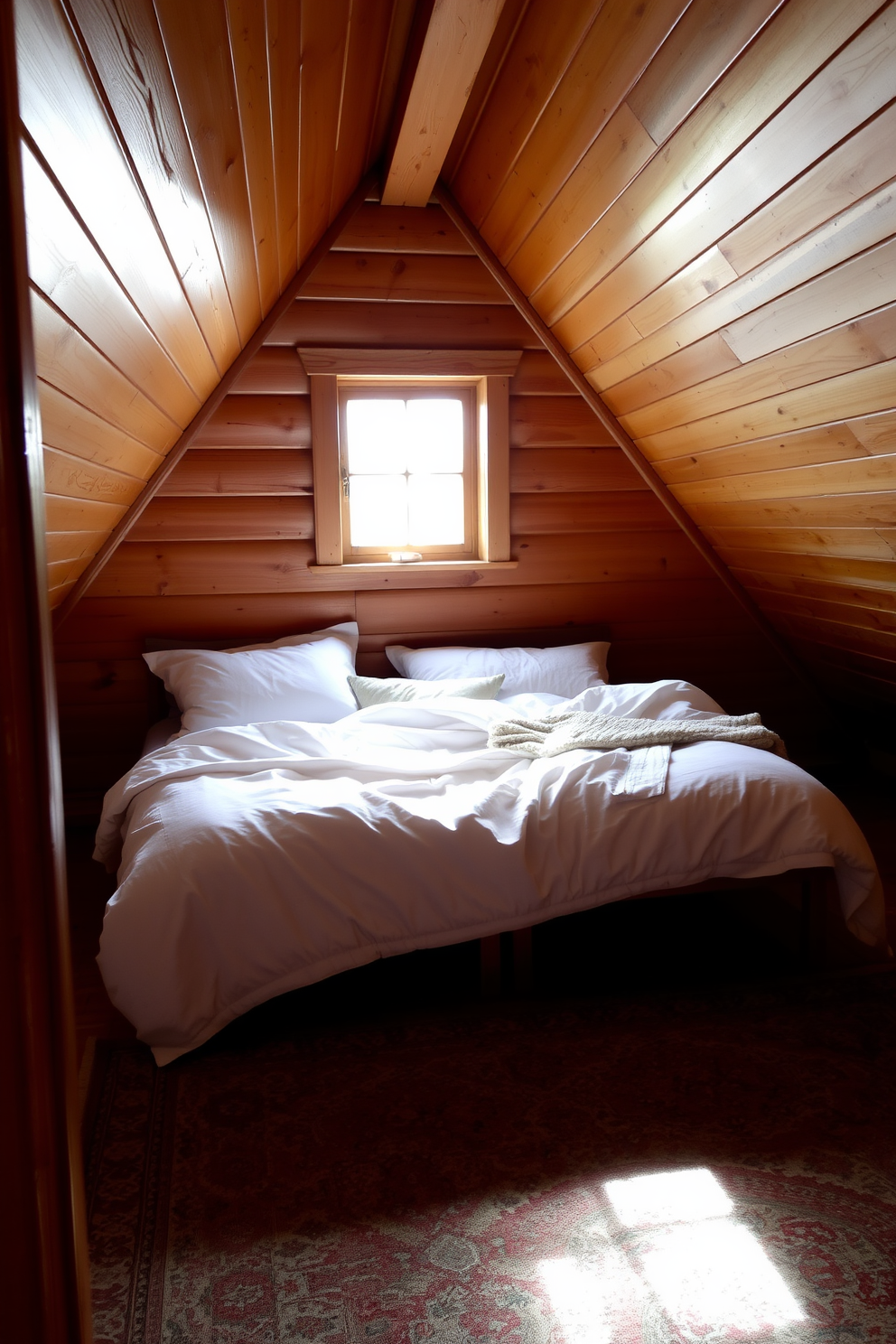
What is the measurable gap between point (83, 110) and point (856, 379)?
1.75 meters

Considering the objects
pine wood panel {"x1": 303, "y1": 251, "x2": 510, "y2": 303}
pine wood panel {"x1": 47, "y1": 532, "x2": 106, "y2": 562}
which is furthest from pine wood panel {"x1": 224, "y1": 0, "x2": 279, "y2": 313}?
pine wood panel {"x1": 47, "y1": 532, "x2": 106, "y2": 562}

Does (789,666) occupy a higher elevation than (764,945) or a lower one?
higher

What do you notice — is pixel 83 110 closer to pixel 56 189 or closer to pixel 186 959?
pixel 56 189

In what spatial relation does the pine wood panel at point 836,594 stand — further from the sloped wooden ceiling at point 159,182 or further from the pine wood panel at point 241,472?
the sloped wooden ceiling at point 159,182

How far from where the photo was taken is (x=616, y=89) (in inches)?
81.4

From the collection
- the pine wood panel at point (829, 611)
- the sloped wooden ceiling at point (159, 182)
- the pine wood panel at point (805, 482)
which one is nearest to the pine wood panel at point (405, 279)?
the sloped wooden ceiling at point (159, 182)

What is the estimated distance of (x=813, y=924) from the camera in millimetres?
2428

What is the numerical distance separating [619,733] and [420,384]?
1.83m

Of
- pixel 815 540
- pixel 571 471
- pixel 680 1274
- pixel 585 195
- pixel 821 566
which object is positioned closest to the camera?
pixel 680 1274

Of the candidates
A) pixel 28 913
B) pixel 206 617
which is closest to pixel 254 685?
pixel 206 617

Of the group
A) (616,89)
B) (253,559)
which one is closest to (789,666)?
(253,559)

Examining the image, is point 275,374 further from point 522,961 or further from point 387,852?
point 522,961

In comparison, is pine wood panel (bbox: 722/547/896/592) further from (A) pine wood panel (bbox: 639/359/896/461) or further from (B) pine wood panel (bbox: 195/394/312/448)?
(B) pine wood panel (bbox: 195/394/312/448)

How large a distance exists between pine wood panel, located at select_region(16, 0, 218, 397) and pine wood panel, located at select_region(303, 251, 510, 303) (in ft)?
5.36
